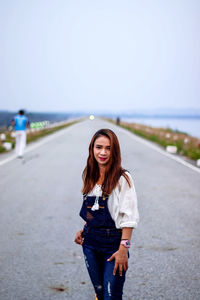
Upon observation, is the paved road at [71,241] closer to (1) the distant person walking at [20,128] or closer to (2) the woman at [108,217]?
(2) the woman at [108,217]

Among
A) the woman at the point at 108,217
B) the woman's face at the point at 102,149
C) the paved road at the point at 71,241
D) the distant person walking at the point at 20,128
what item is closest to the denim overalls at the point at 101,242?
the woman at the point at 108,217

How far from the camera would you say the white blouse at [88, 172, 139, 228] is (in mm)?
2428

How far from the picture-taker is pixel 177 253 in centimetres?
461

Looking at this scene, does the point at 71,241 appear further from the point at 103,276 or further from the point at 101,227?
the point at 101,227

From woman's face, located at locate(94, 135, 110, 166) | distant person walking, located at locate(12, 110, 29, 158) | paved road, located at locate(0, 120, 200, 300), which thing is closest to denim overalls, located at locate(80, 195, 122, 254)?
woman's face, located at locate(94, 135, 110, 166)

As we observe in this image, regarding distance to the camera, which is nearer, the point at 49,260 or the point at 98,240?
the point at 98,240

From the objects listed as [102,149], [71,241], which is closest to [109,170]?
[102,149]

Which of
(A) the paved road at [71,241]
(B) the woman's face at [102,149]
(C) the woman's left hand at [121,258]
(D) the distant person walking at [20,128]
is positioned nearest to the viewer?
(C) the woman's left hand at [121,258]

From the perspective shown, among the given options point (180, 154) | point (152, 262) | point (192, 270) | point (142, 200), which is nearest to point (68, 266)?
point (152, 262)

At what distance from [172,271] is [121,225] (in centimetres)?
194

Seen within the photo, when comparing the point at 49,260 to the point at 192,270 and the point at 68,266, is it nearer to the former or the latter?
the point at 68,266

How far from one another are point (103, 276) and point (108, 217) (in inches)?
19.4

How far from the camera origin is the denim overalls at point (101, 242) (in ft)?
8.10

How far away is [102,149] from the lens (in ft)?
8.39
